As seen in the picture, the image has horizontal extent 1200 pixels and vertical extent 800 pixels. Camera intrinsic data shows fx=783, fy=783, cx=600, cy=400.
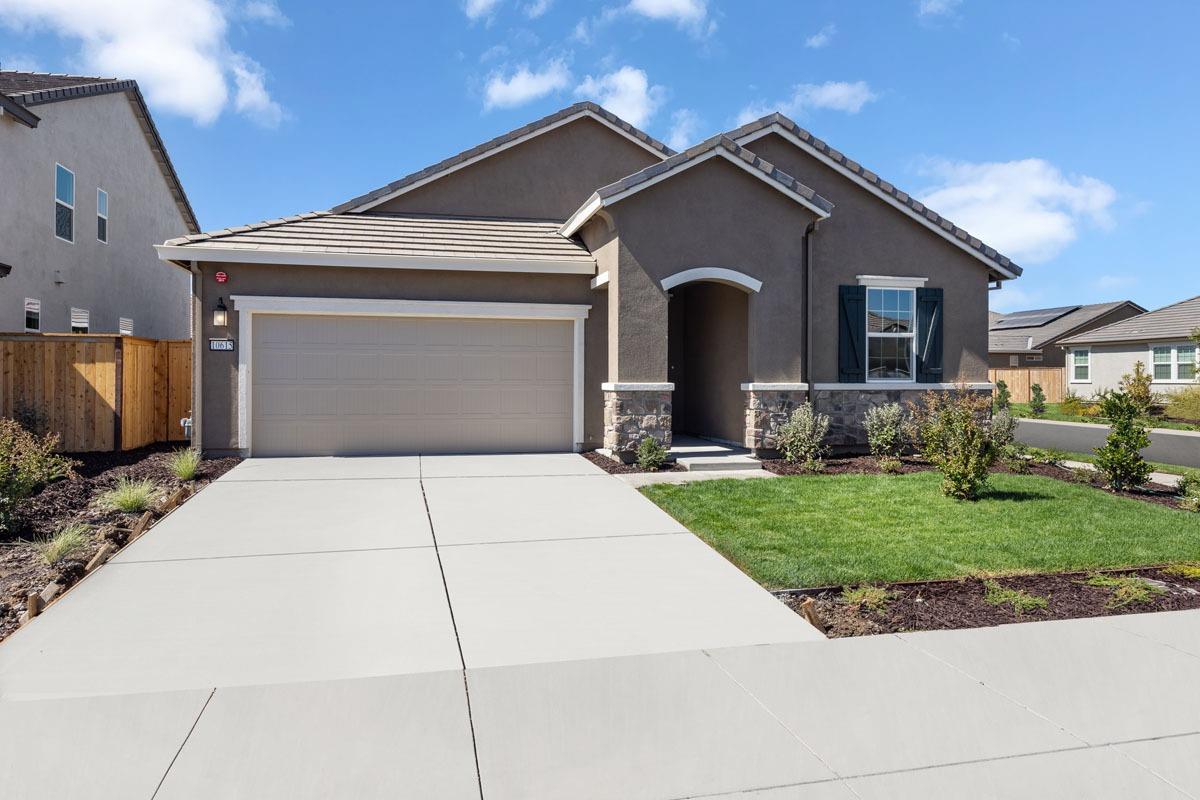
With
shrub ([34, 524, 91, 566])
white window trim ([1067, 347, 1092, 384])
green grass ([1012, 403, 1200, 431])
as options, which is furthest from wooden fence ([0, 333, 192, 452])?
white window trim ([1067, 347, 1092, 384])

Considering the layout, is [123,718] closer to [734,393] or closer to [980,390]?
[734,393]

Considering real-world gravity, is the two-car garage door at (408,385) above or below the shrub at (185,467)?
above

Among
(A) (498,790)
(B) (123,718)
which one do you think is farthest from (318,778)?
(B) (123,718)

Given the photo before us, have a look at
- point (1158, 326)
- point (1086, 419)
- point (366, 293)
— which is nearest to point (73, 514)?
point (366, 293)

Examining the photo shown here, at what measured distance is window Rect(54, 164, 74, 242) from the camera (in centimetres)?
1594

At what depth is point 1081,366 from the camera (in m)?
33.8

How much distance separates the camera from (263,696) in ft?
13.3

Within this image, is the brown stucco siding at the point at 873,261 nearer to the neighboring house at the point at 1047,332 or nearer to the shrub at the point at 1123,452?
the shrub at the point at 1123,452

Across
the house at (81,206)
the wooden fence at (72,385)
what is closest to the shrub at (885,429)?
the wooden fence at (72,385)

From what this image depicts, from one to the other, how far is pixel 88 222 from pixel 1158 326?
116 ft

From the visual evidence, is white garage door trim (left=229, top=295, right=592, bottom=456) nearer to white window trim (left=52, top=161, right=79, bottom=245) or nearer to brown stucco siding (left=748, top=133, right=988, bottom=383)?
brown stucco siding (left=748, top=133, right=988, bottom=383)

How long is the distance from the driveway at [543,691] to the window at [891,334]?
28.0 ft

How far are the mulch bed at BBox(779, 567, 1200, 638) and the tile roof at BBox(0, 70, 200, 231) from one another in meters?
16.1

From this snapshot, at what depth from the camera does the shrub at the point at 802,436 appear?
12.2 m
